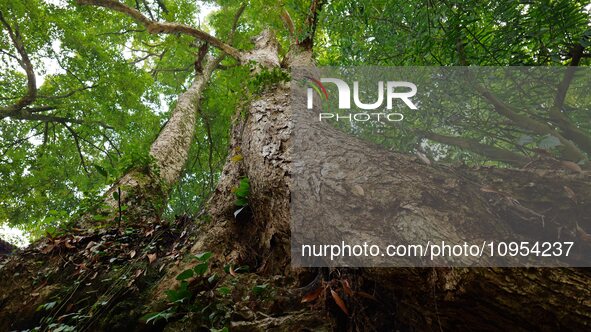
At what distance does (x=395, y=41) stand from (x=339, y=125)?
4.02ft

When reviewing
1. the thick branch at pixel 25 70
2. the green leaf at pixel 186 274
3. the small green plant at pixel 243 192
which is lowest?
the green leaf at pixel 186 274

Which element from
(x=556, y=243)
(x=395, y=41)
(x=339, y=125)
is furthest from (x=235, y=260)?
(x=395, y=41)

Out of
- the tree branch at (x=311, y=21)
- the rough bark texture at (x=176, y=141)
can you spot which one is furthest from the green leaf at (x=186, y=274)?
the tree branch at (x=311, y=21)

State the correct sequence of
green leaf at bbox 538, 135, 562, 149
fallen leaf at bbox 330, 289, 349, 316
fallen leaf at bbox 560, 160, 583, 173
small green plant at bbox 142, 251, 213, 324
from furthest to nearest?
green leaf at bbox 538, 135, 562, 149
small green plant at bbox 142, 251, 213, 324
fallen leaf at bbox 560, 160, 583, 173
fallen leaf at bbox 330, 289, 349, 316

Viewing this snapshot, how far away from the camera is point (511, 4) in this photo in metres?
2.28

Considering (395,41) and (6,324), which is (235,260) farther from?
(395,41)

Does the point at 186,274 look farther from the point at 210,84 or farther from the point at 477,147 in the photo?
the point at 210,84

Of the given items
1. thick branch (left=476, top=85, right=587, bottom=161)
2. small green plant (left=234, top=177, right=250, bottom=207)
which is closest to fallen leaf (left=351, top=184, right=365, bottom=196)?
small green plant (left=234, top=177, right=250, bottom=207)

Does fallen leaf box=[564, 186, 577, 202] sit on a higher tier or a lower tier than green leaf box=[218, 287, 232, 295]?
higher

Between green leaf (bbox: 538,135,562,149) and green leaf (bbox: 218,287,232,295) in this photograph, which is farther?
green leaf (bbox: 538,135,562,149)

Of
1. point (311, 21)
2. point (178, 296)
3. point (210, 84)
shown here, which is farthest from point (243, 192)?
point (210, 84)

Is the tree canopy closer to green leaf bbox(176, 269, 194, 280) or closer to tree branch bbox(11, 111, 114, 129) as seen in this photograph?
tree branch bbox(11, 111, 114, 129)

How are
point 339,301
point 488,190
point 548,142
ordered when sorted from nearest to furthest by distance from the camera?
point 339,301
point 488,190
point 548,142

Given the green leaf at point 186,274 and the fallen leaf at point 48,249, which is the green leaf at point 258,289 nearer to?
the green leaf at point 186,274
